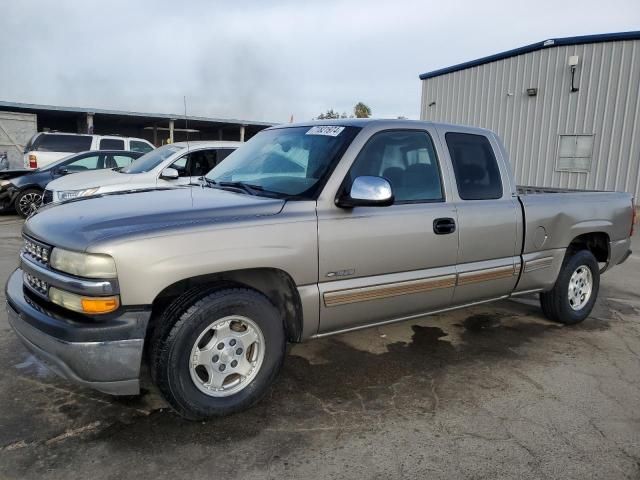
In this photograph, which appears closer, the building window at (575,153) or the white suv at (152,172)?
the white suv at (152,172)

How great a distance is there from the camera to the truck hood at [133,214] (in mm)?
2707

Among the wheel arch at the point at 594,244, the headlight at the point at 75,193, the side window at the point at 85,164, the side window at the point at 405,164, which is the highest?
the side window at the point at 405,164

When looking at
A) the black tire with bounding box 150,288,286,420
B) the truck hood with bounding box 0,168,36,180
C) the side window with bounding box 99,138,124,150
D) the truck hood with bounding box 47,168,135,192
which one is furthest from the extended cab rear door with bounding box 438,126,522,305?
the side window with bounding box 99,138,124,150

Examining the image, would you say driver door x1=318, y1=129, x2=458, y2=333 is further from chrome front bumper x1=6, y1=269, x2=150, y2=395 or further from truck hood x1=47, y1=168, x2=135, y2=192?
truck hood x1=47, y1=168, x2=135, y2=192

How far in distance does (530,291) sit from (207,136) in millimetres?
32017

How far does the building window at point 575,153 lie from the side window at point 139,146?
40.0 ft

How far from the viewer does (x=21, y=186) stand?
11250mm

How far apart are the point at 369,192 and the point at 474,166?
142 cm

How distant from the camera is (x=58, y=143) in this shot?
1418cm

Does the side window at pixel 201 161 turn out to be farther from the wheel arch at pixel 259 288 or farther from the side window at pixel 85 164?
the wheel arch at pixel 259 288

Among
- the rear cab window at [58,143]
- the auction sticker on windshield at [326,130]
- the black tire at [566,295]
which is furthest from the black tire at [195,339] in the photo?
the rear cab window at [58,143]

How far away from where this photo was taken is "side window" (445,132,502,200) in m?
4.06

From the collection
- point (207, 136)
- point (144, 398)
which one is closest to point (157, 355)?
point (144, 398)

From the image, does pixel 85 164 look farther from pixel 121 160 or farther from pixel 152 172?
pixel 152 172
